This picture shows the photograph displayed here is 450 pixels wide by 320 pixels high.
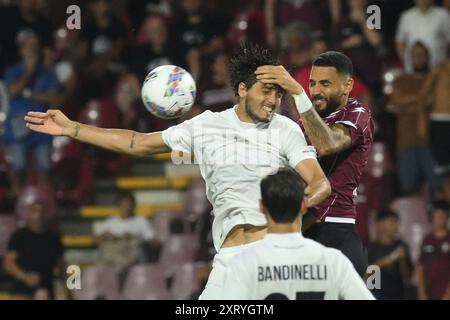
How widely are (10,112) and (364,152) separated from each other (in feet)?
24.1

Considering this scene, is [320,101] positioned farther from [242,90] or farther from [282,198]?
[282,198]

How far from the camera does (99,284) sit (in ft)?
39.8

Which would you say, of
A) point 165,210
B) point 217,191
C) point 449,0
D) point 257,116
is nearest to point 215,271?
point 217,191

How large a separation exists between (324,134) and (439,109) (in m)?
5.73

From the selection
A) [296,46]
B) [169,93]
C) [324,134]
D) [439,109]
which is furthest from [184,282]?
[324,134]

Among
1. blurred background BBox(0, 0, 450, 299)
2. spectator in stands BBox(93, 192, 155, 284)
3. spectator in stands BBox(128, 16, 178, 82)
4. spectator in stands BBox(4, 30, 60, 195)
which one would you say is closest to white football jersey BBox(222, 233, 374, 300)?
blurred background BBox(0, 0, 450, 299)

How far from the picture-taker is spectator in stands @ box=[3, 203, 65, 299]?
1202cm

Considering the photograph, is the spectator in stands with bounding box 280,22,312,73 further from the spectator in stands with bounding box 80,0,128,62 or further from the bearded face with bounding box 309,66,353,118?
the bearded face with bounding box 309,66,353,118

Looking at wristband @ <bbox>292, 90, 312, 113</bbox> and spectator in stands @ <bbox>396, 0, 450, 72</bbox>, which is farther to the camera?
spectator in stands @ <bbox>396, 0, 450, 72</bbox>

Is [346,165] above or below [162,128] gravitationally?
below

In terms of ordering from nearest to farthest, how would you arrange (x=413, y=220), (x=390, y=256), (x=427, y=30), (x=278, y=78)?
(x=278, y=78) < (x=390, y=256) < (x=413, y=220) < (x=427, y=30)

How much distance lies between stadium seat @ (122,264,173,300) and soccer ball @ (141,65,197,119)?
4.59 meters

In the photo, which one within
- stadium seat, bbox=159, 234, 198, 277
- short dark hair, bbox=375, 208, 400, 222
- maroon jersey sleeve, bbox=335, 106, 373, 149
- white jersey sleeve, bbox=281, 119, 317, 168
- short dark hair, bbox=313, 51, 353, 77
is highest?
short dark hair, bbox=313, 51, 353, 77

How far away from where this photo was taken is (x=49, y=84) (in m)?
14.1
